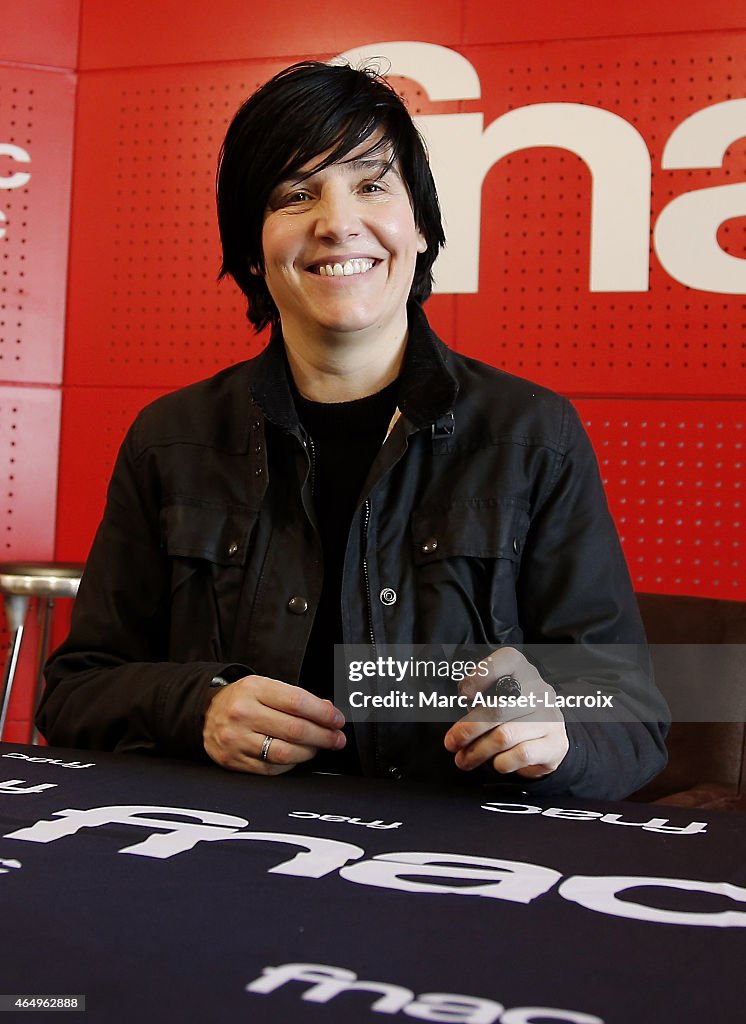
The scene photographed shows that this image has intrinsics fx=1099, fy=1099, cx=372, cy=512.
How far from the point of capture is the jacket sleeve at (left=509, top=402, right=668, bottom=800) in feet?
4.09

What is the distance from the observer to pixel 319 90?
1.57 m

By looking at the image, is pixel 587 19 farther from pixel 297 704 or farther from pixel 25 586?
pixel 297 704

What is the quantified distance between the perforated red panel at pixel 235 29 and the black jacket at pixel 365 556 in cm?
245

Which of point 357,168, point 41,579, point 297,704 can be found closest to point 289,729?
point 297,704

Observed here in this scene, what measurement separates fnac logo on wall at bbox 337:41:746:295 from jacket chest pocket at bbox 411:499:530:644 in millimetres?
2142

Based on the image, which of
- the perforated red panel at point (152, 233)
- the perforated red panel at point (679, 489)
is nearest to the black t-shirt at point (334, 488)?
the perforated red panel at point (679, 489)

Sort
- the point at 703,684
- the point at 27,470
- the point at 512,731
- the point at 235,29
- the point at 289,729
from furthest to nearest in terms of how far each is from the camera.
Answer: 1. the point at 27,470
2. the point at 235,29
3. the point at 703,684
4. the point at 289,729
5. the point at 512,731

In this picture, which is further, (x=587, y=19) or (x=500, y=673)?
(x=587, y=19)

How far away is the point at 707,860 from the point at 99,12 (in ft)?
12.5

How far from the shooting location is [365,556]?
1.48 m

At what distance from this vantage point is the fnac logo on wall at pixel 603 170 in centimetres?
334

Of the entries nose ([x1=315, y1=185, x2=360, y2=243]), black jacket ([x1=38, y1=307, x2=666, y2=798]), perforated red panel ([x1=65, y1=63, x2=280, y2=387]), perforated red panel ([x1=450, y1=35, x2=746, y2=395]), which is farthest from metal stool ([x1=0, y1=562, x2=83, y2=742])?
nose ([x1=315, y1=185, x2=360, y2=243])

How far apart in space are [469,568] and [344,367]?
1.22 feet

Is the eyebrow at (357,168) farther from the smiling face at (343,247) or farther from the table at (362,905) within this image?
the table at (362,905)
